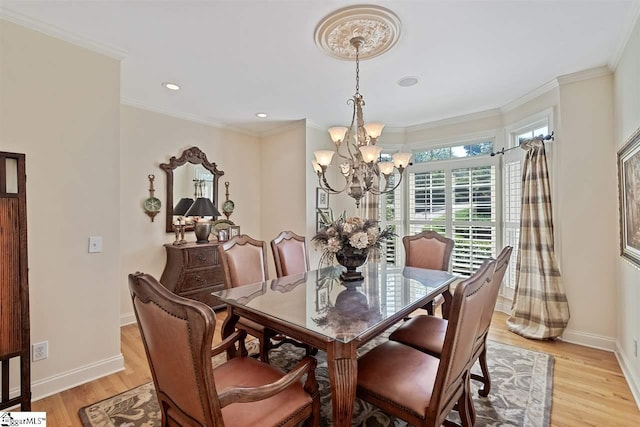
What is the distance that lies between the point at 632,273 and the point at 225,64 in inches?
148

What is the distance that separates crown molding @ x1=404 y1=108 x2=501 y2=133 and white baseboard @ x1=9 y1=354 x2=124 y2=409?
460cm

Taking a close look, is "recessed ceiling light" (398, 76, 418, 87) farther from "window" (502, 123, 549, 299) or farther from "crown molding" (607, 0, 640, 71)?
"window" (502, 123, 549, 299)

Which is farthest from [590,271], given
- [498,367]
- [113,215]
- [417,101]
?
[113,215]

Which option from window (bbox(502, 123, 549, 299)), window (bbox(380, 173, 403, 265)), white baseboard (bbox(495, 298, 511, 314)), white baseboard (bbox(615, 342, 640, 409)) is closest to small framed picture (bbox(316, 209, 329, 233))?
window (bbox(380, 173, 403, 265))

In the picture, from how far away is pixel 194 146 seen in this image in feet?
13.5

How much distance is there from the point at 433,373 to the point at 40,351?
8.72 ft

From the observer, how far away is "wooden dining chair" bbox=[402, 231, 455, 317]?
9.60 ft

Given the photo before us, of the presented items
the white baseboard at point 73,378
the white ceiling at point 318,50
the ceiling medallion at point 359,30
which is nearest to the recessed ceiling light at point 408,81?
the white ceiling at point 318,50

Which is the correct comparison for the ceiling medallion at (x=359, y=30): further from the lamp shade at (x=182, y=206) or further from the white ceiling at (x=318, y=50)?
the lamp shade at (x=182, y=206)

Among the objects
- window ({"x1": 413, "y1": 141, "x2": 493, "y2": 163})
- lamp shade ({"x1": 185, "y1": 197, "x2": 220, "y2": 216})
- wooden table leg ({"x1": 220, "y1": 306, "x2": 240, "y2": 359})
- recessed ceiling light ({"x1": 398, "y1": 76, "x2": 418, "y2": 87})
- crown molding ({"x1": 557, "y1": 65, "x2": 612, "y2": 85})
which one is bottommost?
wooden table leg ({"x1": 220, "y1": 306, "x2": 240, "y2": 359})

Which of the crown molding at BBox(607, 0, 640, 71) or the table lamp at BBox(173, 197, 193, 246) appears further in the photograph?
the table lamp at BBox(173, 197, 193, 246)

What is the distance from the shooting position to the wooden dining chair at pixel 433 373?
4.00ft

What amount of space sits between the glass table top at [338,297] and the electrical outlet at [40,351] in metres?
1.33

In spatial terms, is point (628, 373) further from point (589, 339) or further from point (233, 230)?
point (233, 230)
